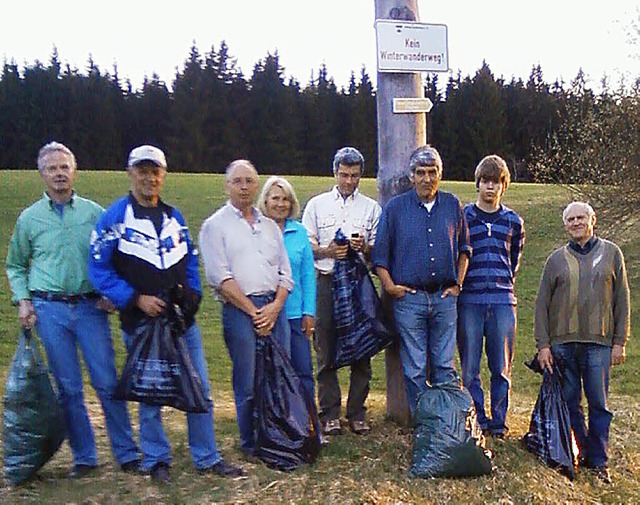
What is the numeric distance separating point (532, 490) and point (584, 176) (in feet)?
44.5

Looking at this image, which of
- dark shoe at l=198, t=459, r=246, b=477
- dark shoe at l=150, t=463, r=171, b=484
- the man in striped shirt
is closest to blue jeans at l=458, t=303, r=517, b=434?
the man in striped shirt

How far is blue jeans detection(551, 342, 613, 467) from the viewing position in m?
5.22

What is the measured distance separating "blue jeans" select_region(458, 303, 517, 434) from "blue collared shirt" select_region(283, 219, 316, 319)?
1026 millimetres

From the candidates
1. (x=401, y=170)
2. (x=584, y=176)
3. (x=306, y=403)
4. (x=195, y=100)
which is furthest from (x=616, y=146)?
(x=195, y=100)

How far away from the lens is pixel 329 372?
218 inches

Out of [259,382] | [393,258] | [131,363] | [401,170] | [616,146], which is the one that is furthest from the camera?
[616,146]

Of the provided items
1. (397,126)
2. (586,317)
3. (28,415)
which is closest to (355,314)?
(397,126)

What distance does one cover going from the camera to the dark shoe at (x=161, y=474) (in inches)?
180

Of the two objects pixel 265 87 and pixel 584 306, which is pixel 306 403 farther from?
pixel 265 87

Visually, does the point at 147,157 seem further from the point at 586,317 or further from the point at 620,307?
the point at 620,307

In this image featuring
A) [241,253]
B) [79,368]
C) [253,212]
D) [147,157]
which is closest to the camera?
[147,157]

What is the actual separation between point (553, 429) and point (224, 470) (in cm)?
216

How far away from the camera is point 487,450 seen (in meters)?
4.96

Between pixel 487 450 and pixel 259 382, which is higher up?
pixel 259 382
